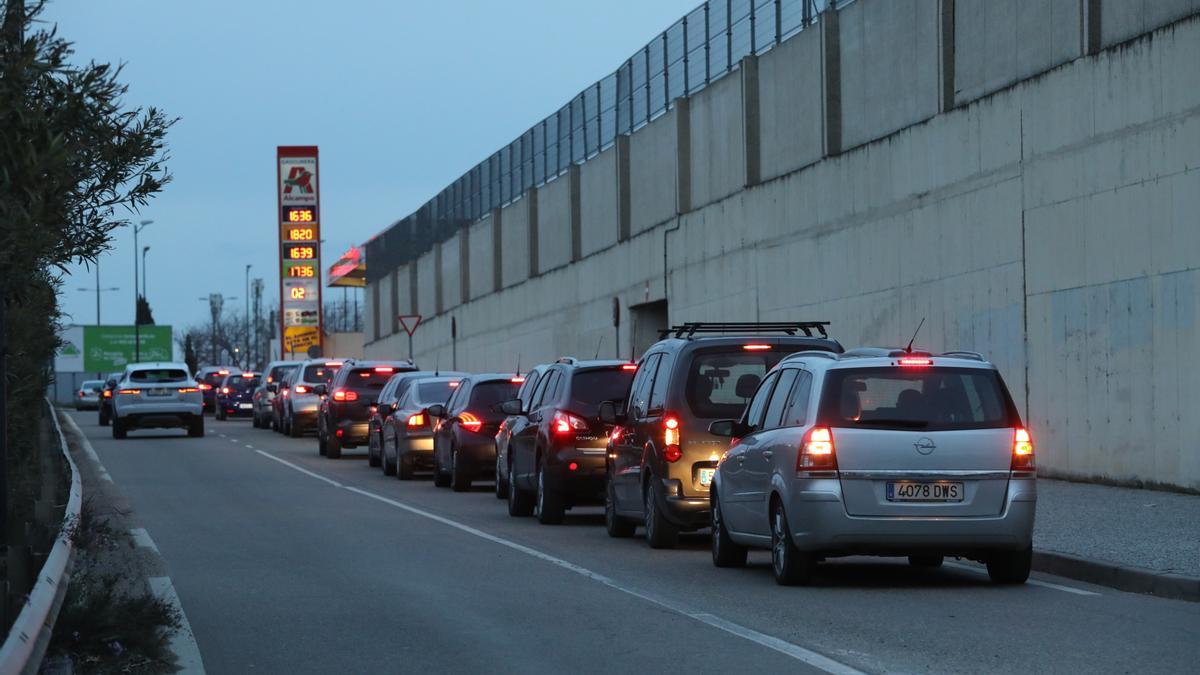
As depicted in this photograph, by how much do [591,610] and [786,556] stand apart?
185 cm

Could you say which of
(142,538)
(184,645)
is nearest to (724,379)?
(142,538)

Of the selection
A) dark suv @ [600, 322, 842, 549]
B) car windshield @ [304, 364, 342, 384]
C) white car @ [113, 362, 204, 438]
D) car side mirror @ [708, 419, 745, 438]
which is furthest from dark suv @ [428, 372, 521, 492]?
white car @ [113, 362, 204, 438]

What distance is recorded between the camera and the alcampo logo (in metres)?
89.9

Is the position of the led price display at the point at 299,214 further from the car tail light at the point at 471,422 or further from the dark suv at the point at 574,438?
the dark suv at the point at 574,438

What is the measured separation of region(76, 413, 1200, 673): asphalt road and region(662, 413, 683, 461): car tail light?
2.80 ft

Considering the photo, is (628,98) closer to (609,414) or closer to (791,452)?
(609,414)

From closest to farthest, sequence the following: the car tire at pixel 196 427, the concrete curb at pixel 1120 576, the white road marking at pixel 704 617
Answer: the white road marking at pixel 704 617 → the concrete curb at pixel 1120 576 → the car tire at pixel 196 427

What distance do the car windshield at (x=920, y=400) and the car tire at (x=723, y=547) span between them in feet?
6.58

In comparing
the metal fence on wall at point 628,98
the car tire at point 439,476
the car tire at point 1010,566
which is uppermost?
the metal fence on wall at point 628,98

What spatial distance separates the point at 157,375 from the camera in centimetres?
4712

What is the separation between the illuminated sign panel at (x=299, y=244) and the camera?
9000 centimetres

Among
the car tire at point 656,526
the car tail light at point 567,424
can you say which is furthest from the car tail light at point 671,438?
the car tail light at point 567,424

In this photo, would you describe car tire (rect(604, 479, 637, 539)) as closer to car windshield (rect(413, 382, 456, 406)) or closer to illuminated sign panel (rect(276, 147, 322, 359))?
car windshield (rect(413, 382, 456, 406))

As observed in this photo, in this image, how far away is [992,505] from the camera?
13.2 metres
